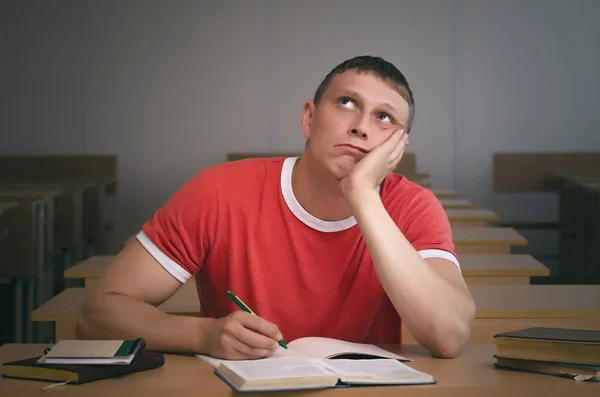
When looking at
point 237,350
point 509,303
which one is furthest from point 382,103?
point 509,303

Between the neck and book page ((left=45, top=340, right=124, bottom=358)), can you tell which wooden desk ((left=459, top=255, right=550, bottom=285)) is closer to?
the neck

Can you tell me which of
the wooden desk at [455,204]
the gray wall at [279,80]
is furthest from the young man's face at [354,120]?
the gray wall at [279,80]

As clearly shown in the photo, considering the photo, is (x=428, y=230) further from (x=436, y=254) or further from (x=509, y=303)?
(x=509, y=303)

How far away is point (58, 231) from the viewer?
14.3 ft

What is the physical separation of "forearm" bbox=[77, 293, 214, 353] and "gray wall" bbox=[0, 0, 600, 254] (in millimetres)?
4612

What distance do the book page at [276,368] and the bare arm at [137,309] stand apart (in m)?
0.17

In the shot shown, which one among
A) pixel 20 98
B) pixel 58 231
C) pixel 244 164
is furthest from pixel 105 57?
pixel 244 164

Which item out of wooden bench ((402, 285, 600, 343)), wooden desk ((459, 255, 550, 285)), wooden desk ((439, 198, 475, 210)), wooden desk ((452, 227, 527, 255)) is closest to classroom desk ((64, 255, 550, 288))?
wooden desk ((459, 255, 550, 285))

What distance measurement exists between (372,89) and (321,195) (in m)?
0.22

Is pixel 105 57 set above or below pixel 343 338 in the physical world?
above

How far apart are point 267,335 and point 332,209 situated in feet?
1.31

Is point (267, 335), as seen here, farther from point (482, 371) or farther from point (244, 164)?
point (244, 164)

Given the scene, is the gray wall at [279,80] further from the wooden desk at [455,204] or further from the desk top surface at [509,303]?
the desk top surface at [509,303]

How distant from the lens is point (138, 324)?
140 cm
